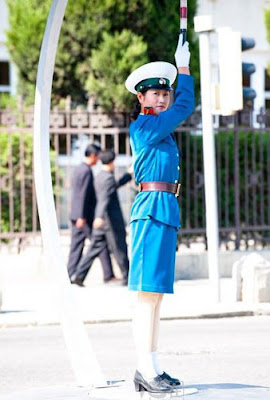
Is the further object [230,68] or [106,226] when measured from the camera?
[106,226]

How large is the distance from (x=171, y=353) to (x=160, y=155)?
3304mm

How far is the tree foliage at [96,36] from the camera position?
17.8 m

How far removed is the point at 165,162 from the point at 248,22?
21.4 m

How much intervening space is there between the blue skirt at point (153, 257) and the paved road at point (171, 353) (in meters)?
0.82

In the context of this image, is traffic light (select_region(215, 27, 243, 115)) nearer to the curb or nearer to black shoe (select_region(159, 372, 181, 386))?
the curb

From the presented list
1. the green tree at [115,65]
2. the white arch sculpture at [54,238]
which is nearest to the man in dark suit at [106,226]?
the green tree at [115,65]

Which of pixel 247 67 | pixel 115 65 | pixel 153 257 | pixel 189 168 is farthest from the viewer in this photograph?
pixel 115 65

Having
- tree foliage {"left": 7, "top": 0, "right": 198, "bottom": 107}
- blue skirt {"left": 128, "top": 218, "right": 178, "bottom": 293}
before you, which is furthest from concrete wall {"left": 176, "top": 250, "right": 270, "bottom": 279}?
blue skirt {"left": 128, "top": 218, "right": 178, "bottom": 293}

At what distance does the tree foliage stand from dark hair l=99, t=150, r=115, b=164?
6.38 ft

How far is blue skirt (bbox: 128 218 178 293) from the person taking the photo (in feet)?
23.6

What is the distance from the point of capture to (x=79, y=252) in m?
16.2

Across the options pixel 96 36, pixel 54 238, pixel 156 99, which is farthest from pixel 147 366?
pixel 96 36

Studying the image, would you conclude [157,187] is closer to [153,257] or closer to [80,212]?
[153,257]

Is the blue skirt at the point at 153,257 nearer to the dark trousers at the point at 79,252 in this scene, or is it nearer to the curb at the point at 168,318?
the curb at the point at 168,318
